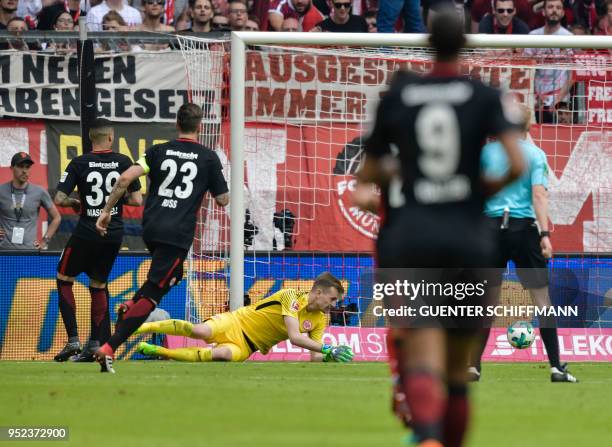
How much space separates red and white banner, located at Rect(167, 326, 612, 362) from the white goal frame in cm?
110

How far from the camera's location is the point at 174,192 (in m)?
11.6

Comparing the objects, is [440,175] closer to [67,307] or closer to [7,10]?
[67,307]

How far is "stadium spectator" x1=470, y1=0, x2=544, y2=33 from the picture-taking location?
64.3 ft

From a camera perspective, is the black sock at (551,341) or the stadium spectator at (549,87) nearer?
the black sock at (551,341)

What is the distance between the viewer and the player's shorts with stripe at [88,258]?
13.3 m

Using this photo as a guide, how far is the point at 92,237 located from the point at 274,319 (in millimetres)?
2125

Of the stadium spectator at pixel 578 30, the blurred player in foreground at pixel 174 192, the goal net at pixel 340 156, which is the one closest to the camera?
the blurred player in foreground at pixel 174 192

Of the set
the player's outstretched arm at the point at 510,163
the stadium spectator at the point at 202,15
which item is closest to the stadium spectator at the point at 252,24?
the stadium spectator at the point at 202,15

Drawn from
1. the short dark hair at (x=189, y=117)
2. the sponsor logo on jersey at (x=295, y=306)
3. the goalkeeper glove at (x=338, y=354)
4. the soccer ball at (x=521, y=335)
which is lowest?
the goalkeeper glove at (x=338, y=354)

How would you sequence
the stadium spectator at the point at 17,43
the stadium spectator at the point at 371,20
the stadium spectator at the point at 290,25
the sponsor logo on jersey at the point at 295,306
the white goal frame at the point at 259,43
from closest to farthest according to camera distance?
the sponsor logo on jersey at the point at 295,306 < the white goal frame at the point at 259,43 < the stadium spectator at the point at 17,43 < the stadium spectator at the point at 290,25 < the stadium spectator at the point at 371,20

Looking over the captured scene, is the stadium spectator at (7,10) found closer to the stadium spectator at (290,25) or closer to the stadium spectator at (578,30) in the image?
the stadium spectator at (290,25)

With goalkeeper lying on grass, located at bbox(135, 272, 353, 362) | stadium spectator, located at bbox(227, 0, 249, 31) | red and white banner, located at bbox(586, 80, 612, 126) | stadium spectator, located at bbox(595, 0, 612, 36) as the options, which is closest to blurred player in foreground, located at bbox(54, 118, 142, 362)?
goalkeeper lying on grass, located at bbox(135, 272, 353, 362)

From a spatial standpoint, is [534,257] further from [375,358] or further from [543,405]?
[375,358]

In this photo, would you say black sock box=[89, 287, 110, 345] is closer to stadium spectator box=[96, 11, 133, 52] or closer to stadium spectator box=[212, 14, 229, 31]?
stadium spectator box=[96, 11, 133, 52]
